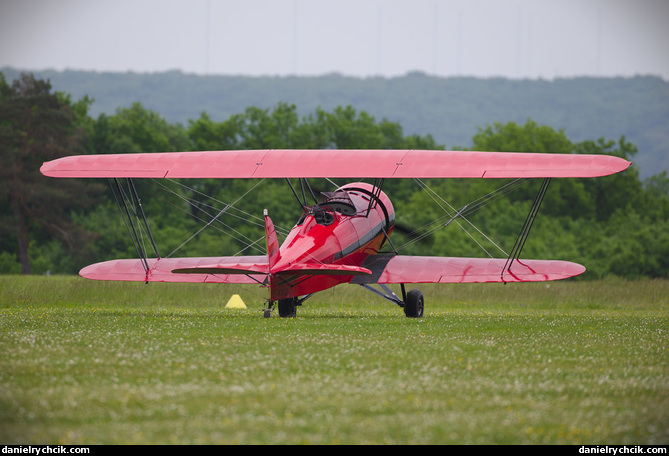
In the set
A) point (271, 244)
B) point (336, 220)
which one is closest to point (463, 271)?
point (336, 220)

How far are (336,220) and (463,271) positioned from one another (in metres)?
2.36

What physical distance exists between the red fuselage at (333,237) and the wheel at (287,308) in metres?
0.69

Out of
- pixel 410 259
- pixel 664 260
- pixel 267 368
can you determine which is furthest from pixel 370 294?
pixel 664 260

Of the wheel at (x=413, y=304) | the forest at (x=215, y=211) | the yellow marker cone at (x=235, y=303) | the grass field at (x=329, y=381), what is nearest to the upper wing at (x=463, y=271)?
the wheel at (x=413, y=304)

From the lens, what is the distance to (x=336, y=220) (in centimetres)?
1612

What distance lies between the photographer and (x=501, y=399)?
7.17m

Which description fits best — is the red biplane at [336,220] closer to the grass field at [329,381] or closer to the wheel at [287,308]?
the wheel at [287,308]

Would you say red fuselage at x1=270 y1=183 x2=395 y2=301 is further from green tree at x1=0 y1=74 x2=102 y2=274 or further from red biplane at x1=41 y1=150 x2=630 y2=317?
green tree at x1=0 y1=74 x2=102 y2=274

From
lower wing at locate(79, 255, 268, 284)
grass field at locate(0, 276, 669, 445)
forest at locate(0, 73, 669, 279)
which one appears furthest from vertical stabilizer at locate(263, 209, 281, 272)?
forest at locate(0, 73, 669, 279)

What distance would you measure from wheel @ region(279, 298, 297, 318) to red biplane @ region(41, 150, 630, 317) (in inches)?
0.7

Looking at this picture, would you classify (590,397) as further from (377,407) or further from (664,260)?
(664,260)

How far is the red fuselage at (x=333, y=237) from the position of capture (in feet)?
48.1

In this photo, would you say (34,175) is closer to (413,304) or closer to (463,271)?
(413,304)

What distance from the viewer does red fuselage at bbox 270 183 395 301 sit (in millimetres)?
14656
